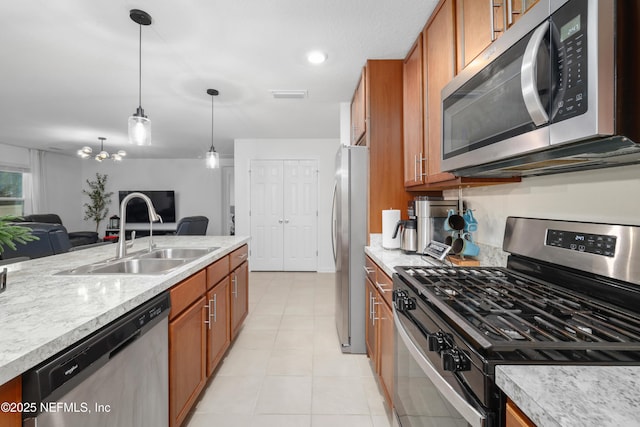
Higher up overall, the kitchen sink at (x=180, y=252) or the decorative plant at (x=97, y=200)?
the decorative plant at (x=97, y=200)

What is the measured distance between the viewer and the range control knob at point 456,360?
707 mm

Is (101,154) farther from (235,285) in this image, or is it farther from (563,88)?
(563,88)

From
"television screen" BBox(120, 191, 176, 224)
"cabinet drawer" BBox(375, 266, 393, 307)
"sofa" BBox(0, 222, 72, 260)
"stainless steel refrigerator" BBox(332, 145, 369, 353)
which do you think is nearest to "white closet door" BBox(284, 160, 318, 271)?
"stainless steel refrigerator" BBox(332, 145, 369, 353)

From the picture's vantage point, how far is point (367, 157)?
2.44m

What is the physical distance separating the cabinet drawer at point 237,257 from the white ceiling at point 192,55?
163cm

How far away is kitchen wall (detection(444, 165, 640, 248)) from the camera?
0.97m

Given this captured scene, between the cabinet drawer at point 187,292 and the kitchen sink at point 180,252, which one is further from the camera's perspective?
the kitchen sink at point 180,252

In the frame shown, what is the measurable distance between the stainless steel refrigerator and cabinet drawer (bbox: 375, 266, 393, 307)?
50 cm

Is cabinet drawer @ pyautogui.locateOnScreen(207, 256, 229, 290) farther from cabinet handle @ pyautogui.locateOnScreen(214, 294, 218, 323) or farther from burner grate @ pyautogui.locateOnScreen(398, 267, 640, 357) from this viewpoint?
burner grate @ pyautogui.locateOnScreen(398, 267, 640, 357)

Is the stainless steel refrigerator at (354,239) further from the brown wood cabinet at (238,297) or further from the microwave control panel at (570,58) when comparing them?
the microwave control panel at (570,58)

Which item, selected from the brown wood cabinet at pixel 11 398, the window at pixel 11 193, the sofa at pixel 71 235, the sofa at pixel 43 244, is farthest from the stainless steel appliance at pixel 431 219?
the window at pixel 11 193

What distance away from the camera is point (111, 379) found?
3.28 ft

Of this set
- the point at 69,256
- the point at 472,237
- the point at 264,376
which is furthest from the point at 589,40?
the point at 69,256

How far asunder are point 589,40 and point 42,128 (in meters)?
6.48
